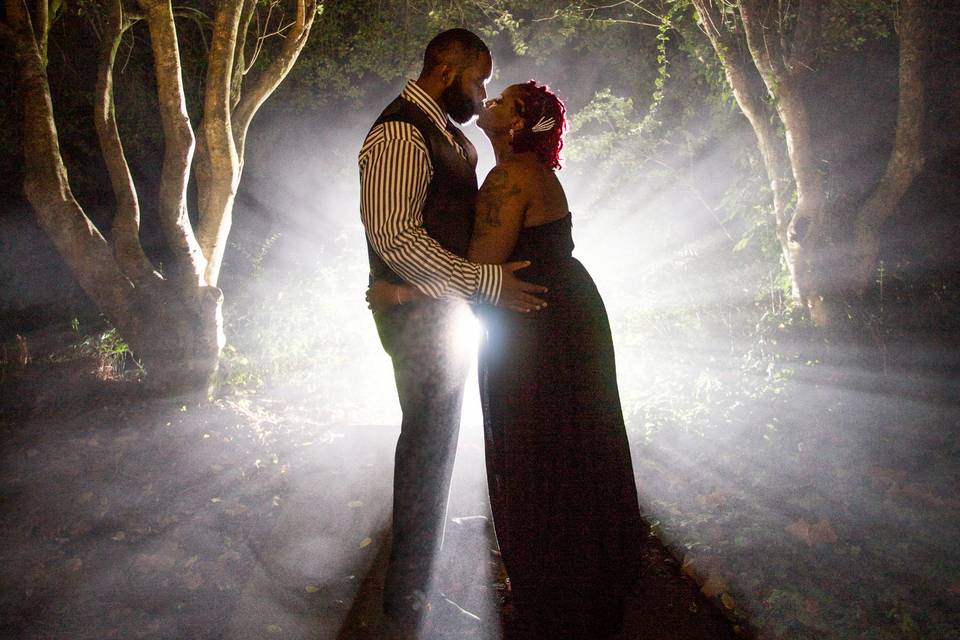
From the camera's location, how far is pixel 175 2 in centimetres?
848

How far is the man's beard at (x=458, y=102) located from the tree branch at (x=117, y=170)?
14.0ft

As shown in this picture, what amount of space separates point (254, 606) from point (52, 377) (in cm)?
412

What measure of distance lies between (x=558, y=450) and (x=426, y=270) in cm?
101

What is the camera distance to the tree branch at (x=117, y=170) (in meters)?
5.86

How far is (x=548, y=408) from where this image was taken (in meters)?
2.72

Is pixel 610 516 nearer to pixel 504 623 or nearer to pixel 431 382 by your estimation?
pixel 504 623

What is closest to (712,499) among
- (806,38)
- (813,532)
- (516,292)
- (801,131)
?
(813,532)

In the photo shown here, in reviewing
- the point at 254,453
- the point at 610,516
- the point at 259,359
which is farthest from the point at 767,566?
the point at 259,359

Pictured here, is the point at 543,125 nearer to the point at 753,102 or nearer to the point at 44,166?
the point at 753,102

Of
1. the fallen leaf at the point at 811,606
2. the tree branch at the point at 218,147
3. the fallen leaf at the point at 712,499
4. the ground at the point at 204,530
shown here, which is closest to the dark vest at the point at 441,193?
the ground at the point at 204,530

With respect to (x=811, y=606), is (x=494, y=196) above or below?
above

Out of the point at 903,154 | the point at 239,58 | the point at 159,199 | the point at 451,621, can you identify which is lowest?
the point at 451,621

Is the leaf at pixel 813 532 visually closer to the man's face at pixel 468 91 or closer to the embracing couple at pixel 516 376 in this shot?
the embracing couple at pixel 516 376

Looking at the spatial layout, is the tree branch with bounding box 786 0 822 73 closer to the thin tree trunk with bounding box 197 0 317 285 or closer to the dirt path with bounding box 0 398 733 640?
the dirt path with bounding box 0 398 733 640
